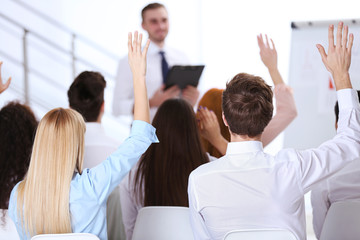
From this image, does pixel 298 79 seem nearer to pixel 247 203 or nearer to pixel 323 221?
pixel 323 221

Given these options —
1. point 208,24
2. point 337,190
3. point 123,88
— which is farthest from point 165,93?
point 208,24

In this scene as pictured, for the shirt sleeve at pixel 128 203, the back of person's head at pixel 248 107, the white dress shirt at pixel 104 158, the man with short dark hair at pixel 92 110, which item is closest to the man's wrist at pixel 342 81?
the back of person's head at pixel 248 107

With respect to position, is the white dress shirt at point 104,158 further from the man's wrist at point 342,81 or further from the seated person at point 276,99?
the man's wrist at point 342,81

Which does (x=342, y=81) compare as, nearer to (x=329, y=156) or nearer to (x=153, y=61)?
(x=329, y=156)

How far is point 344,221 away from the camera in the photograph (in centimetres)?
214

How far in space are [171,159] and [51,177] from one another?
0.81 metres

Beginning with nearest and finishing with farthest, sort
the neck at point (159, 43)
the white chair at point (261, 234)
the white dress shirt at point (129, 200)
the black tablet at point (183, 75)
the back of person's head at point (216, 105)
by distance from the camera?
the white chair at point (261, 234) < the white dress shirt at point (129, 200) < the back of person's head at point (216, 105) < the black tablet at point (183, 75) < the neck at point (159, 43)

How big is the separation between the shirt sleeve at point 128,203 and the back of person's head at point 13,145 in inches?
21.4

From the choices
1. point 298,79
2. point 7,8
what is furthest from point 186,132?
point 7,8

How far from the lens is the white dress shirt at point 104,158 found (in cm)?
270

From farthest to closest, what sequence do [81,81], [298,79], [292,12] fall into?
[292,12] < [298,79] < [81,81]

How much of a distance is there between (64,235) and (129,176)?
0.99m

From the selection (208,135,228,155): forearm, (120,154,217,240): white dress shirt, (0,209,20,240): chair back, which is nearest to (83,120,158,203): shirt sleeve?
(0,209,20,240): chair back

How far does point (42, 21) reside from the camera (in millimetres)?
6352
